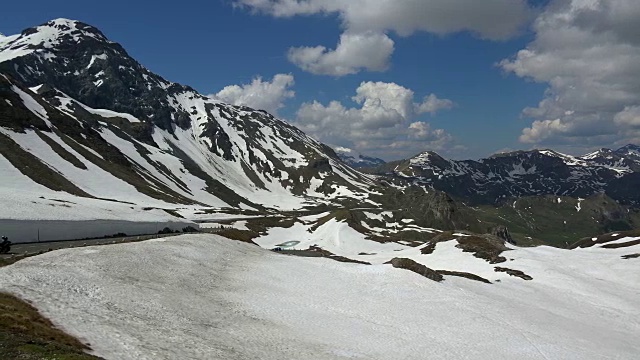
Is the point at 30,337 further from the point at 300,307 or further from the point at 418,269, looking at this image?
the point at 418,269

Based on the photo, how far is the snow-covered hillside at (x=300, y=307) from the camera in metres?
24.0

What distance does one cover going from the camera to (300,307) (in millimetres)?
36812

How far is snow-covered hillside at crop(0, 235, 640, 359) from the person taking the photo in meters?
24.0

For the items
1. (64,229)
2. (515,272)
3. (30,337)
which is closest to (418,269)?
(515,272)

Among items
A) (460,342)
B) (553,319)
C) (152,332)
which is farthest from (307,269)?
(152,332)

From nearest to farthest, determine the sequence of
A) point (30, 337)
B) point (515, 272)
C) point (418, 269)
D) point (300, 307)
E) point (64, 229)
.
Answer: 1. point (30, 337)
2. point (300, 307)
3. point (418, 269)
4. point (515, 272)
5. point (64, 229)

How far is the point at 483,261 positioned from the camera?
73875mm

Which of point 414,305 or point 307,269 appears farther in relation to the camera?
point 307,269

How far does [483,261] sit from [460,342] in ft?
142

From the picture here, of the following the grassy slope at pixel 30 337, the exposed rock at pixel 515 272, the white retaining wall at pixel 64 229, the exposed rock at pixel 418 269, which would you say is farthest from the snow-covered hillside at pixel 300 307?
the white retaining wall at pixel 64 229

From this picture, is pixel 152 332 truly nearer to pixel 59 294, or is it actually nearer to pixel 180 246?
pixel 59 294

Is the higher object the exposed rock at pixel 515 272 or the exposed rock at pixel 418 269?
the exposed rock at pixel 515 272

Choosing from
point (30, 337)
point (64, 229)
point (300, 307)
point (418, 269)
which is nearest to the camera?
point (30, 337)

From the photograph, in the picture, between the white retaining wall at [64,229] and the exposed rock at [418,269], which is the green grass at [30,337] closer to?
the white retaining wall at [64,229]
